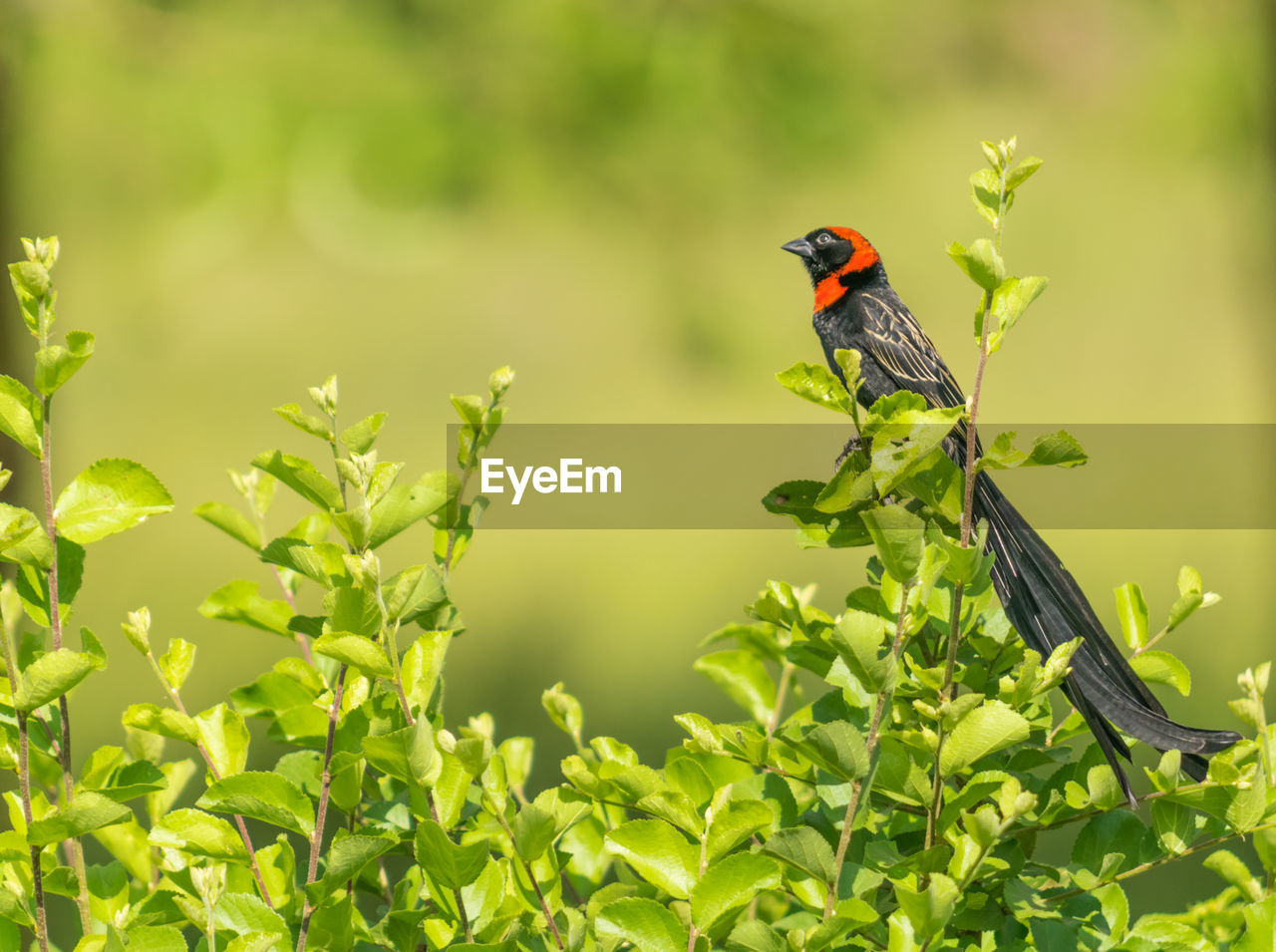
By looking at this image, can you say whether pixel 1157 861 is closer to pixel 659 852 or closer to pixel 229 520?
pixel 659 852

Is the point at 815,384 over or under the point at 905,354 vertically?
under

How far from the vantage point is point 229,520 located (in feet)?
1.78

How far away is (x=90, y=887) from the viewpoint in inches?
18.7

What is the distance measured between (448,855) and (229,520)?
0.25m

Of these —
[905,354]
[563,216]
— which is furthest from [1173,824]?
[563,216]

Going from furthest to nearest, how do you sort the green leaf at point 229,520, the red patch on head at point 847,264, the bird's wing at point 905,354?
the red patch on head at point 847,264, the bird's wing at point 905,354, the green leaf at point 229,520

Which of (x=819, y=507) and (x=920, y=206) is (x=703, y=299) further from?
(x=819, y=507)

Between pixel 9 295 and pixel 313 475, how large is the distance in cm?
128

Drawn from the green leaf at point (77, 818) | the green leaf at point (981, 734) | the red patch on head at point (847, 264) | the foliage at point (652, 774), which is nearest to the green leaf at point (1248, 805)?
the foliage at point (652, 774)

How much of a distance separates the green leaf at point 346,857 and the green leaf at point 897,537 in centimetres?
20

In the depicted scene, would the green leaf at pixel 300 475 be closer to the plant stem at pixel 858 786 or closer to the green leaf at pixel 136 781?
the green leaf at pixel 136 781

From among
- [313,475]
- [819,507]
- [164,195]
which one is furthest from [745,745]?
[164,195]

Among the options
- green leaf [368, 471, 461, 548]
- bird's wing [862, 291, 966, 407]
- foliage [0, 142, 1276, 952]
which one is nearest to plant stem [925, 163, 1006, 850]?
foliage [0, 142, 1276, 952]

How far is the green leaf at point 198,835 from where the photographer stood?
0.41 meters
